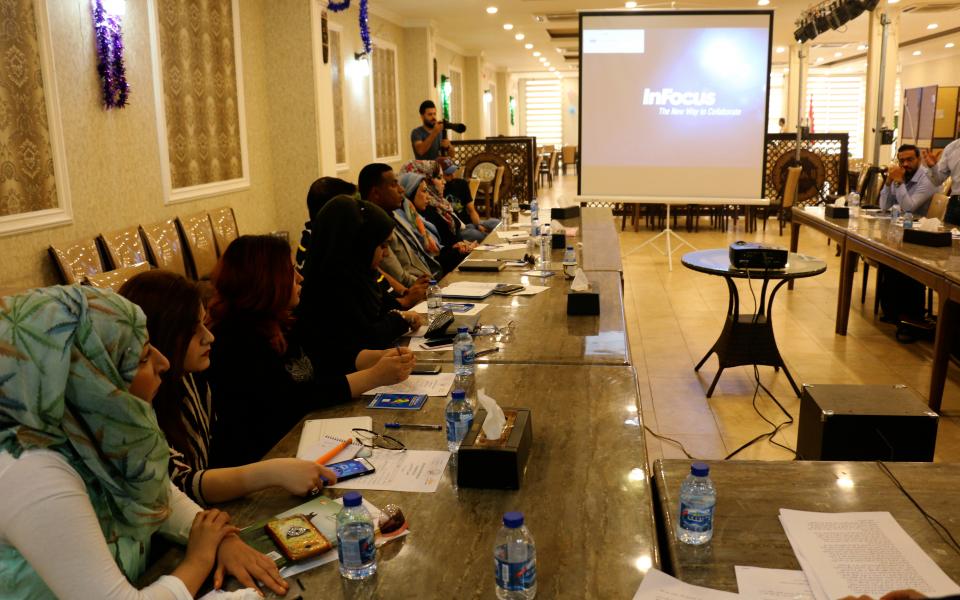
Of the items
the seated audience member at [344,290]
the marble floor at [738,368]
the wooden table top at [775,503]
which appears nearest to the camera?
the wooden table top at [775,503]

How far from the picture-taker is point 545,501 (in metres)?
1.50

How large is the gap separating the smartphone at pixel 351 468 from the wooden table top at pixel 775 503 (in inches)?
24.7

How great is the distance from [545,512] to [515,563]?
0.29 metres

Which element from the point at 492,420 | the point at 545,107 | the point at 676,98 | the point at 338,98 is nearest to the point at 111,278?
the point at 492,420

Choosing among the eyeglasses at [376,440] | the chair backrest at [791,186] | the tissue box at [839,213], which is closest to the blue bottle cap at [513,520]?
the eyeglasses at [376,440]

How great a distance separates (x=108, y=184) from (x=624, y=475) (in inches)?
159

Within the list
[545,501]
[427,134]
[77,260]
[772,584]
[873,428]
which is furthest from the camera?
[427,134]

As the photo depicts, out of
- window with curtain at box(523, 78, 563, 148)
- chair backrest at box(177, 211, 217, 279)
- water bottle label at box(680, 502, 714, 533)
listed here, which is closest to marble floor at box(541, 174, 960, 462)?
water bottle label at box(680, 502, 714, 533)

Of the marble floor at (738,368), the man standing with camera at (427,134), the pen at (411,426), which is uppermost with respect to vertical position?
the man standing with camera at (427,134)

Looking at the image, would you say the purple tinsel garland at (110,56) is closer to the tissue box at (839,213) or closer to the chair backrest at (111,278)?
the chair backrest at (111,278)

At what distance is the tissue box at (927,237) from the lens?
425 centimetres

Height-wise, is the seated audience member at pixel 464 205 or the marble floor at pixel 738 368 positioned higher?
the seated audience member at pixel 464 205

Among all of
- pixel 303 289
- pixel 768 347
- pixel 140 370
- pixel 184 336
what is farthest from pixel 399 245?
pixel 140 370

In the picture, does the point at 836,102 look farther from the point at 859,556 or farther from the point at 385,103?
the point at 859,556
